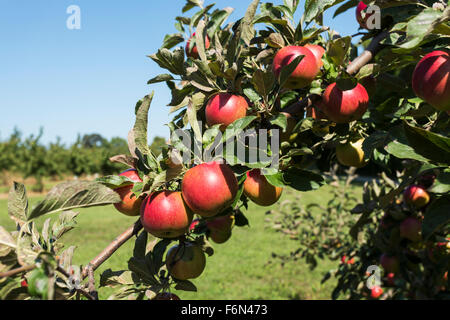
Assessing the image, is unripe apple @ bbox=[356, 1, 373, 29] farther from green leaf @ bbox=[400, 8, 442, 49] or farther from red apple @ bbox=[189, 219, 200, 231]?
red apple @ bbox=[189, 219, 200, 231]

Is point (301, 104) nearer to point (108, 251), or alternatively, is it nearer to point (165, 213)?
point (165, 213)

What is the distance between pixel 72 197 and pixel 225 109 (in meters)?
0.38

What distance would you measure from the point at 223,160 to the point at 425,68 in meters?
→ 0.44

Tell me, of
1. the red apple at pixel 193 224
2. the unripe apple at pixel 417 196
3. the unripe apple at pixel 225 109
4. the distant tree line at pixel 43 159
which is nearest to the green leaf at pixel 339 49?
the unripe apple at pixel 225 109

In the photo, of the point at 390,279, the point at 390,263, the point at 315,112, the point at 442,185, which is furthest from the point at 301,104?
the point at 390,279

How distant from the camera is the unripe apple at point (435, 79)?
0.66 meters

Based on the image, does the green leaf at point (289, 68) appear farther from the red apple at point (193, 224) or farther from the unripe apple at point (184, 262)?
the red apple at point (193, 224)

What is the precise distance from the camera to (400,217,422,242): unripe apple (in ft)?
5.33

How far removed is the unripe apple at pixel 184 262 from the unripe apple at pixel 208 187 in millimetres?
266

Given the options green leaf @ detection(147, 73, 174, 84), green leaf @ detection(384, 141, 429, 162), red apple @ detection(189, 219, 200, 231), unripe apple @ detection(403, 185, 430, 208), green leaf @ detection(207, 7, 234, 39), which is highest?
green leaf @ detection(207, 7, 234, 39)

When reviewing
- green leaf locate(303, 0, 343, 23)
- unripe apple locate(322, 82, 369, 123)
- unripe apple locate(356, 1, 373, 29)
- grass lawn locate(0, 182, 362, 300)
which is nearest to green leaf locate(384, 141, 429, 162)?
unripe apple locate(322, 82, 369, 123)

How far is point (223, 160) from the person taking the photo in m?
0.81

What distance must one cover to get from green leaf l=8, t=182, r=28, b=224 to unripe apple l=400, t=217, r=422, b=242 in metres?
1.59

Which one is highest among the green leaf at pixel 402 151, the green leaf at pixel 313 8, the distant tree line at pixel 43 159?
the green leaf at pixel 313 8
